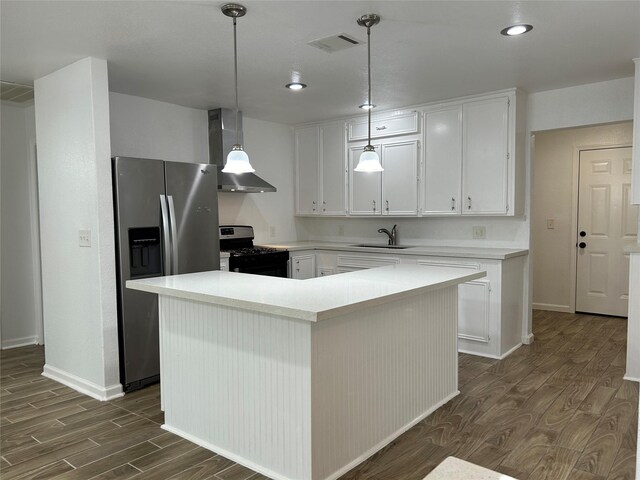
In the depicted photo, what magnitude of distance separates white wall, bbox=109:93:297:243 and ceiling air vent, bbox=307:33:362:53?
2.09m

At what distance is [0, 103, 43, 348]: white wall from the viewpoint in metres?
4.42

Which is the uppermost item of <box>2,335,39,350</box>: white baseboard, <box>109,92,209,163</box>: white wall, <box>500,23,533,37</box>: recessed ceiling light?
<box>500,23,533,37</box>: recessed ceiling light

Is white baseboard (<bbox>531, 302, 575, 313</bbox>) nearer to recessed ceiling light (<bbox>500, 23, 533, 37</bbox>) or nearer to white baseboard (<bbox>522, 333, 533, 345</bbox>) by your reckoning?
white baseboard (<bbox>522, 333, 533, 345</bbox>)

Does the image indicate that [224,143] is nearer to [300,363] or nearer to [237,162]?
[237,162]

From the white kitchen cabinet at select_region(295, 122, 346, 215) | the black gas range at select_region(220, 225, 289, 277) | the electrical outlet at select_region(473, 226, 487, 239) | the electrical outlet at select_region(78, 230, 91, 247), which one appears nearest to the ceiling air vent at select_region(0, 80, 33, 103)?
the electrical outlet at select_region(78, 230, 91, 247)

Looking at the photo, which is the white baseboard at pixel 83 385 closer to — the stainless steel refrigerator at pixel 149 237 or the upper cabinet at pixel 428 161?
the stainless steel refrigerator at pixel 149 237

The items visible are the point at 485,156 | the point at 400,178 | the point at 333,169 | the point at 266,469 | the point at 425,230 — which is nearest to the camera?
the point at 266,469

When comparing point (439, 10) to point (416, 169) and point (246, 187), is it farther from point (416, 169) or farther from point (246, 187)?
point (246, 187)

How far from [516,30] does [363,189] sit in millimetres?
2592

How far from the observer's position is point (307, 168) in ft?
18.6

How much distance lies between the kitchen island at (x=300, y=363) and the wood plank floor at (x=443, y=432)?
0.47ft

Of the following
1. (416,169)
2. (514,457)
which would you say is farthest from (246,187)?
(514,457)

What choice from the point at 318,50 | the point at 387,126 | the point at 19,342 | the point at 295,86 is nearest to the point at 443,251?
the point at 387,126

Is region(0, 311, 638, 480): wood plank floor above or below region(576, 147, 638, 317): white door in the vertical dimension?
below
